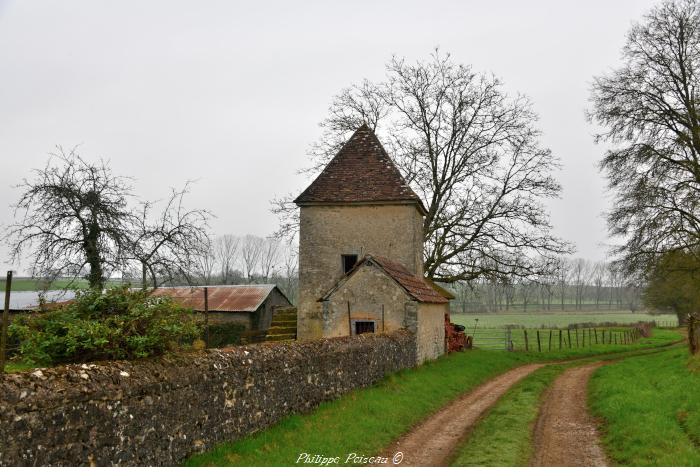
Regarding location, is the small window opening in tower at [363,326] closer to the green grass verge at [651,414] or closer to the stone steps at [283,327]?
the stone steps at [283,327]

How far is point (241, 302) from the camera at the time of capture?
33875 millimetres

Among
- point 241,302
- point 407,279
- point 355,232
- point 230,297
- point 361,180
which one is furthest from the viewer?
point 230,297

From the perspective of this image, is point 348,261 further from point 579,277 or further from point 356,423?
point 579,277

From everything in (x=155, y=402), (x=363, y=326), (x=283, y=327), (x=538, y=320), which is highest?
(x=363, y=326)

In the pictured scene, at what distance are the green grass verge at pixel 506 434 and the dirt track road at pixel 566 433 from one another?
218mm

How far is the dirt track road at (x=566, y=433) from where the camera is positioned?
9.21 meters

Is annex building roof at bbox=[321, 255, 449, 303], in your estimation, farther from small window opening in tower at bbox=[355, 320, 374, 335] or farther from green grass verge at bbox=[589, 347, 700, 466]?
green grass verge at bbox=[589, 347, 700, 466]

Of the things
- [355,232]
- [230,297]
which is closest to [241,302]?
[230,297]

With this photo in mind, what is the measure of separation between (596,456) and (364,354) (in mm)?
6079

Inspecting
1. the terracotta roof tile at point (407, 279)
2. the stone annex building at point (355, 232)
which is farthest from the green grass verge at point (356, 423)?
the stone annex building at point (355, 232)

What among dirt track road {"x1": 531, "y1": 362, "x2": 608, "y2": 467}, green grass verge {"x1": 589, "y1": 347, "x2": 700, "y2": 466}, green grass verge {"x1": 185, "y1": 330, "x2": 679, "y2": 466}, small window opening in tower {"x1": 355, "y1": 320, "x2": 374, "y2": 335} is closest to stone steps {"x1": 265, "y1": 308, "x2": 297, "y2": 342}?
small window opening in tower {"x1": 355, "y1": 320, "x2": 374, "y2": 335}

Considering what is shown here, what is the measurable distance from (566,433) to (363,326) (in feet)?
29.0

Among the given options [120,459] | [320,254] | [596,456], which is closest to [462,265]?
[320,254]

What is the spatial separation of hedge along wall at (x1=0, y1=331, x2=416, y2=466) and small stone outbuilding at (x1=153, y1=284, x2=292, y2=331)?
21.6m
